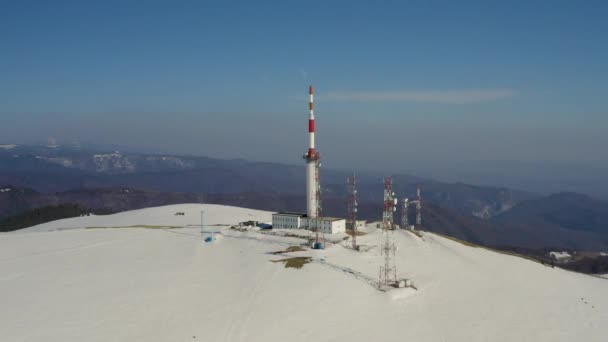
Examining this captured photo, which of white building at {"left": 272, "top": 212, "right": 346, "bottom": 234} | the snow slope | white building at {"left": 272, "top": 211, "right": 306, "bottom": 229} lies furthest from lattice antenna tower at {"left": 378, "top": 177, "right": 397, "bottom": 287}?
white building at {"left": 272, "top": 211, "right": 306, "bottom": 229}

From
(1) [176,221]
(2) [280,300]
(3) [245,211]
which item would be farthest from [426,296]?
(3) [245,211]

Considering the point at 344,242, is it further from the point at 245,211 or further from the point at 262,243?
the point at 245,211

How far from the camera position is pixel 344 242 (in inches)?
2662

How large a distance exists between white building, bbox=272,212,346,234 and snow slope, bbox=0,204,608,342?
6.92 m

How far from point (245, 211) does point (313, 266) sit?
64359 mm

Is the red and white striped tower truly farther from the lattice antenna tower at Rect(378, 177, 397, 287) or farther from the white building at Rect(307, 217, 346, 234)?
the lattice antenna tower at Rect(378, 177, 397, 287)

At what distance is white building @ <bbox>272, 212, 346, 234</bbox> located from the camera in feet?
247

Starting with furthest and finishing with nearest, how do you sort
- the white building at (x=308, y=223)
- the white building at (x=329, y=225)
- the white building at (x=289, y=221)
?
the white building at (x=289, y=221), the white building at (x=308, y=223), the white building at (x=329, y=225)

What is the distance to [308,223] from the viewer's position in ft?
258

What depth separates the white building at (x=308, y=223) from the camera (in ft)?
247

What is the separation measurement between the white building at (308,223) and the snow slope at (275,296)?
6923mm

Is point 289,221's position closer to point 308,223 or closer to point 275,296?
point 308,223

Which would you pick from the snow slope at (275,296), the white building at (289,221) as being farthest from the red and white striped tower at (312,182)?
the snow slope at (275,296)

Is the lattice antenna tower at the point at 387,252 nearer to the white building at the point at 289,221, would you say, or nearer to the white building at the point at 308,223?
the white building at the point at 308,223
